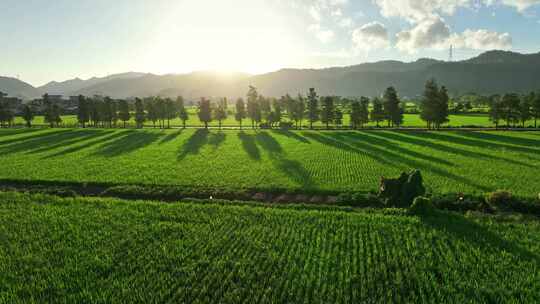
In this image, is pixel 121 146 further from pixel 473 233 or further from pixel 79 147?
pixel 473 233

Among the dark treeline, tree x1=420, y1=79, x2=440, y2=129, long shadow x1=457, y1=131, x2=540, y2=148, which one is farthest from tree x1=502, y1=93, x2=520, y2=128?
long shadow x1=457, y1=131, x2=540, y2=148

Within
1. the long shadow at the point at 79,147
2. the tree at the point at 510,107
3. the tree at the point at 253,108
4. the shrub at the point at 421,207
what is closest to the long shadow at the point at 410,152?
the shrub at the point at 421,207

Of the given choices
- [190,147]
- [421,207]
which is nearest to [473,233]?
[421,207]

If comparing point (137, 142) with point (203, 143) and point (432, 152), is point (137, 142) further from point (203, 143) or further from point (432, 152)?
point (432, 152)

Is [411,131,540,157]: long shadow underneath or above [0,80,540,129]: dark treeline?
underneath

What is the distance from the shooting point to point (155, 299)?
14234 millimetres

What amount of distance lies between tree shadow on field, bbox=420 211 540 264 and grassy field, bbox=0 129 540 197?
811 centimetres

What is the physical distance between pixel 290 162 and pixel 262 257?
95.4 ft

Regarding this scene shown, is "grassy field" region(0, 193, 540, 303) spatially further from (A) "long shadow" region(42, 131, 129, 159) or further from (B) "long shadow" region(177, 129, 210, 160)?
(A) "long shadow" region(42, 131, 129, 159)

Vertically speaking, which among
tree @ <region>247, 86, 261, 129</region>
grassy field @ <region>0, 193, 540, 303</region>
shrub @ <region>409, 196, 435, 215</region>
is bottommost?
grassy field @ <region>0, 193, 540, 303</region>

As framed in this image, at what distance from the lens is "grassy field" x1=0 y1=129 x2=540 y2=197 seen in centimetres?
3447

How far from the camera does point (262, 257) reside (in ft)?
58.3

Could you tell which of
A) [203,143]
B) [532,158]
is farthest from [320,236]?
[203,143]

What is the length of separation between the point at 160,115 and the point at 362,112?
237 feet
